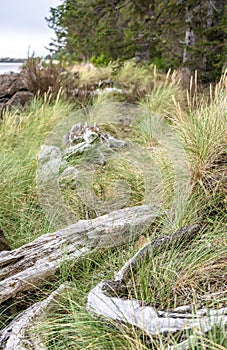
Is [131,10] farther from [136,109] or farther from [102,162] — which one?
[102,162]

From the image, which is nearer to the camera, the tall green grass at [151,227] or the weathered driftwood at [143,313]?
the weathered driftwood at [143,313]

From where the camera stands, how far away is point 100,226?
6.91ft

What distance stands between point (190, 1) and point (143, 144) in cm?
298

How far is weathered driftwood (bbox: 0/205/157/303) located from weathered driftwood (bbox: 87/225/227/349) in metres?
0.38

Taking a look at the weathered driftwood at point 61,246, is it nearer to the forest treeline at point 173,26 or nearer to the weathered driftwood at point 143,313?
the weathered driftwood at point 143,313

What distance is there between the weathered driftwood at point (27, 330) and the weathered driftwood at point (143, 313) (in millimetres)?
235

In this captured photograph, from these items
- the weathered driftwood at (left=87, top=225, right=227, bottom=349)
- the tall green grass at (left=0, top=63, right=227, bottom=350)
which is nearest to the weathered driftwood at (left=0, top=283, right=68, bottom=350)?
the tall green grass at (left=0, top=63, right=227, bottom=350)

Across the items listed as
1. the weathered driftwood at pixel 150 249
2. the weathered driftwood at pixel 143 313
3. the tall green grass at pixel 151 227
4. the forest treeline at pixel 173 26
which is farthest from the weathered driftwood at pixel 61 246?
the forest treeline at pixel 173 26

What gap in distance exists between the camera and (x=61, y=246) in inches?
76.3

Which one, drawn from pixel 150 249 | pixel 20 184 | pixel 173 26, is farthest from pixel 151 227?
pixel 173 26

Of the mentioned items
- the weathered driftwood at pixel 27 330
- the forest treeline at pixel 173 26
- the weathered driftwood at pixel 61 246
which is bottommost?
the weathered driftwood at pixel 27 330

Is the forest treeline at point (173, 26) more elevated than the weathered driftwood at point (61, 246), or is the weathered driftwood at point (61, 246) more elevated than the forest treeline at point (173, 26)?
the forest treeline at point (173, 26)

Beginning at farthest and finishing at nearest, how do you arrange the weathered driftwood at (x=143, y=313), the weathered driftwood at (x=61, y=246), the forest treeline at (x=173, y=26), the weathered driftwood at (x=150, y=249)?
the forest treeline at (x=173, y=26) → the weathered driftwood at (x=61, y=246) → the weathered driftwood at (x=150, y=249) → the weathered driftwood at (x=143, y=313)

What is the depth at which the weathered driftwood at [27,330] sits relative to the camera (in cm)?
138
